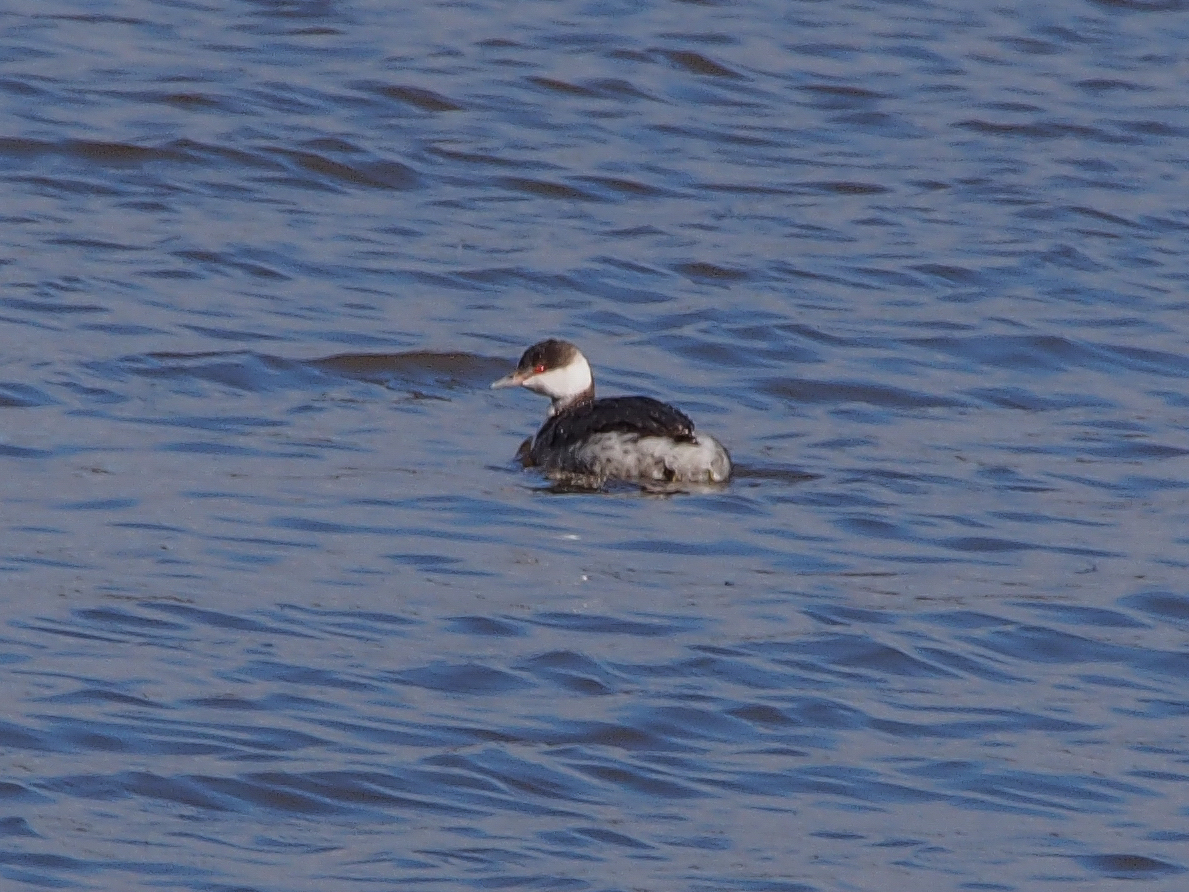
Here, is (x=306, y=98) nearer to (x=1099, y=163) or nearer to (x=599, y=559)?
(x=1099, y=163)

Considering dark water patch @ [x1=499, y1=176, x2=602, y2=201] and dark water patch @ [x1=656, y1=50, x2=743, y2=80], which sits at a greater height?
dark water patch @ [x1=656, y1=50, x2=743, y2=80]

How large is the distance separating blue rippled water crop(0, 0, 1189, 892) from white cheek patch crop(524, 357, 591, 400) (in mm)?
237

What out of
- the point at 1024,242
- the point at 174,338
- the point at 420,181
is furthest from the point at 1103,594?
the point at 420,181

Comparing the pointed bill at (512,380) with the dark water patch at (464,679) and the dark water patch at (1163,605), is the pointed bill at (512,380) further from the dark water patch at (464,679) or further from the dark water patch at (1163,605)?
the dark water patch at (464,679)

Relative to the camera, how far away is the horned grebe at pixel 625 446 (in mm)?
9391

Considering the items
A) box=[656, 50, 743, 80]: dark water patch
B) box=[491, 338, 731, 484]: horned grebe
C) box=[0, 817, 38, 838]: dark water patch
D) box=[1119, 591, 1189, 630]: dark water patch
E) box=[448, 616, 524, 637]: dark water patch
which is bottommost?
box=[491, 338, 731, 484]: horned grebe

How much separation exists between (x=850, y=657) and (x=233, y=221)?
685cm

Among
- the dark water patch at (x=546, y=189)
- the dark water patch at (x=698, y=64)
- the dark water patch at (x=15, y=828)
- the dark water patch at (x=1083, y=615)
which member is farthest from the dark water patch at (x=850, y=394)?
the dark water patch at (x=698, y=64)

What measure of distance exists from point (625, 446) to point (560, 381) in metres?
0.87

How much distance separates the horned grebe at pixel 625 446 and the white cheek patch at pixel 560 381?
0.90 ft

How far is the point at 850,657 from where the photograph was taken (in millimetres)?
6926

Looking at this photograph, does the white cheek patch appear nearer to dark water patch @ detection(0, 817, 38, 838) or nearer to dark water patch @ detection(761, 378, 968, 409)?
dark water patch @ detection(761, 378, 968, 409)

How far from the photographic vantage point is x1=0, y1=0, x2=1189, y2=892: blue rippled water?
18.4 feet

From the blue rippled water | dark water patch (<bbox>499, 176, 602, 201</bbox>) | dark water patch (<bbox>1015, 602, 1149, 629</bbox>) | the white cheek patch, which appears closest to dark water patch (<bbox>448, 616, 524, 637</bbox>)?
the blue rippled water
